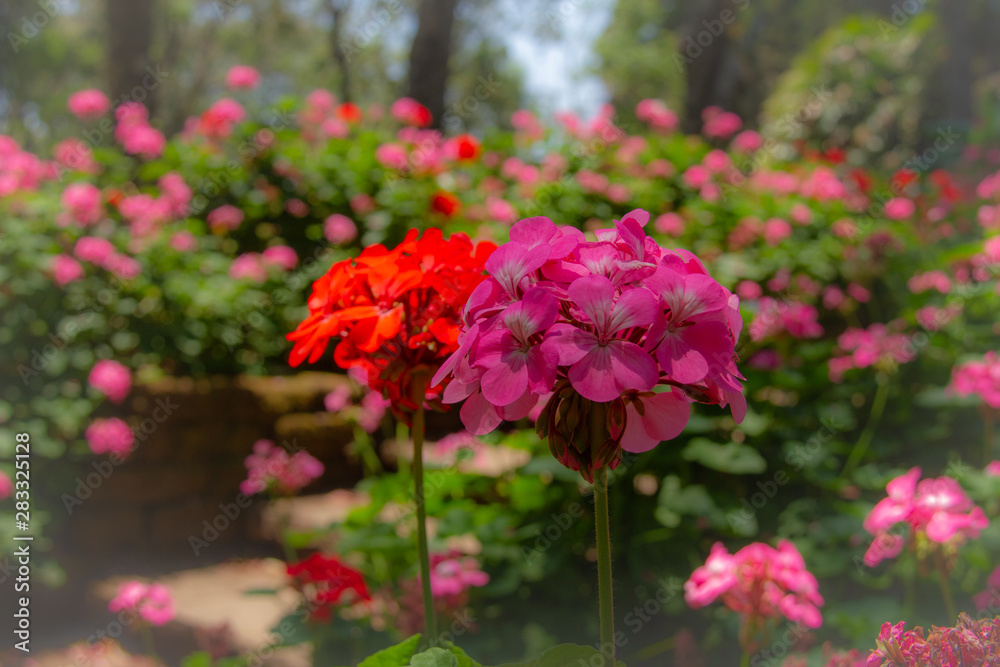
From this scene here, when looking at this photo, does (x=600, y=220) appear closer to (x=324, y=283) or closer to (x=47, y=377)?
(x=47, y=377)

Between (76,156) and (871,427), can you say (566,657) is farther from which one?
(76,156)

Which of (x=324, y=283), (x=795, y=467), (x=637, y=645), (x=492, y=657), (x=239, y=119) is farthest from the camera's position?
(x=239, y=119)

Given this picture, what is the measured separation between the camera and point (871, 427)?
9.00ft

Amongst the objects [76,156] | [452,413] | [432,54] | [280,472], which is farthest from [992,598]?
[432,54]

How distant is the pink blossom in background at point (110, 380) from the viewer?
3.51m

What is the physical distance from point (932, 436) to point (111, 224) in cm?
465

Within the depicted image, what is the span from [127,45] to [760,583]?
10.1 meters

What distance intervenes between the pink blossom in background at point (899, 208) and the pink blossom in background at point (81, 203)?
5.64m

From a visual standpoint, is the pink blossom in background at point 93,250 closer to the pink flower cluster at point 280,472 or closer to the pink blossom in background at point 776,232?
the pink flower cluster at point 280,472

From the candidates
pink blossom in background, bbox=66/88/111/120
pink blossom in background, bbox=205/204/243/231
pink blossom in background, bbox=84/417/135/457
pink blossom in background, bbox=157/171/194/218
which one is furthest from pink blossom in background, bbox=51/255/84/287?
pink blossom in background, bbox=66/88/111/120

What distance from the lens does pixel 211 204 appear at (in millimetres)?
5469

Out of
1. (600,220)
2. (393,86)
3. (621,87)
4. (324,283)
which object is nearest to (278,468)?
(324,283)

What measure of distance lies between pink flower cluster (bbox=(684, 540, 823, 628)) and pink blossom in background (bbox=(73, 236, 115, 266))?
3733 millimetres

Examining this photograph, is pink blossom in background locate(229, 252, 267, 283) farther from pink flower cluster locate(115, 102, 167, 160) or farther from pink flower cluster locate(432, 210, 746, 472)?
pink flower cluster locate(432, 210, 746, 472)
